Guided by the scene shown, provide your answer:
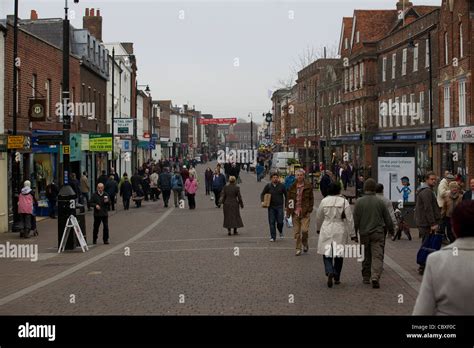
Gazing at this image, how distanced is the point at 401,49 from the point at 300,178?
3434 centimetres

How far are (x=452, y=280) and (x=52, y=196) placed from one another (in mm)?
23256

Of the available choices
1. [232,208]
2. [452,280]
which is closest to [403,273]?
[232,208]

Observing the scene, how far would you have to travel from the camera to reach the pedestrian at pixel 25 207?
2047 centimetres

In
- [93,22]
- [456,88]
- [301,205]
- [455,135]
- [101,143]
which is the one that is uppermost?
[93,22]

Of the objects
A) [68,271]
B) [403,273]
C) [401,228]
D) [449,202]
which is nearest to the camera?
[403,273]

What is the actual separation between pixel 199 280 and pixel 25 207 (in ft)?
32.2

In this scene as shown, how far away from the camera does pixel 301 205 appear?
15531 millimetres

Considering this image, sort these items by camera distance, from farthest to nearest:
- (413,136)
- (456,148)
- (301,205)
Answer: (413,136) → (456,148) → (301,205)

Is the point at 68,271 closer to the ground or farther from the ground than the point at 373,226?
closer to the ground

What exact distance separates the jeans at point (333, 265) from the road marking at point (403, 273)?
1232 millimetres

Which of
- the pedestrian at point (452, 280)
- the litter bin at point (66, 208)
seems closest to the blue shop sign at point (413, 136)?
the litter bin at point (66, 208)

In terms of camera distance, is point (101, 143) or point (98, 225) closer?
point (98, 225)

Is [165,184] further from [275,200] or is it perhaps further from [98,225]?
[275,200]
